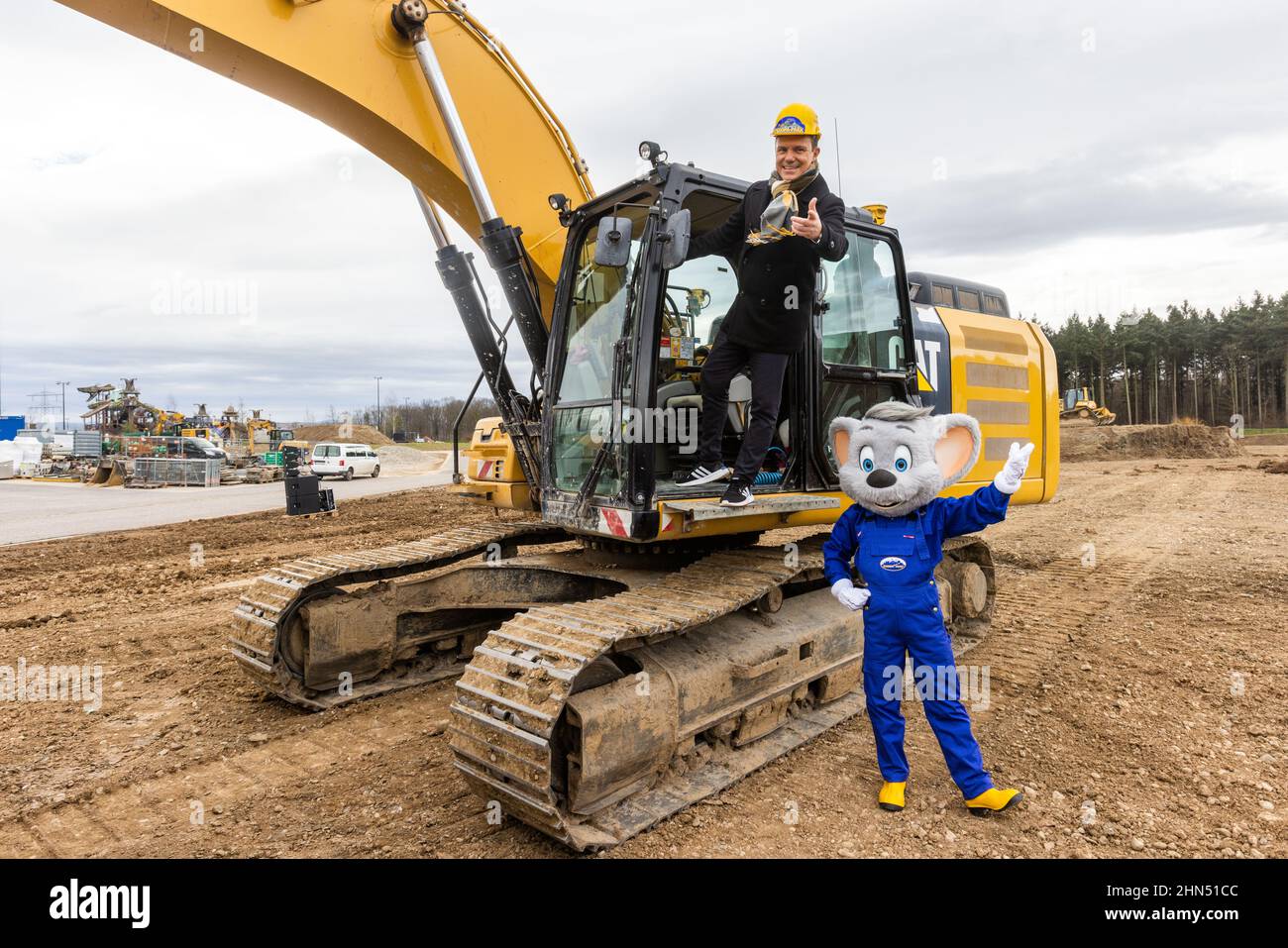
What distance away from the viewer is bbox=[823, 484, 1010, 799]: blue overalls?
3547mm

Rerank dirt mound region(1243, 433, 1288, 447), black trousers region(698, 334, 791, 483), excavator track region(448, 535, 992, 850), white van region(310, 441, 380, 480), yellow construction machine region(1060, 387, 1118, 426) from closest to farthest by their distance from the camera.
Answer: excavator track region(448, 535, 992, 850), black trousers region(698, 334, 791, 483), yellow construction machine region(1060, 387, 1118, 426), white van region(310, 441, 380, 480), dirt mound region(1243, 433, 1288, 447)

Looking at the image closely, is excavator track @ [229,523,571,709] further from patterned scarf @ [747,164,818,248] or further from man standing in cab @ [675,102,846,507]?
patterned scarf @ [747,164,818,248]

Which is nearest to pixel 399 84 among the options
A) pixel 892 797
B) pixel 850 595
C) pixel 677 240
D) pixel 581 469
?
pixel 677 240

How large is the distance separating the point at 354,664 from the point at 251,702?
2.28 feet

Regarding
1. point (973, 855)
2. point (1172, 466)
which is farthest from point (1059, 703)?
point (1172, 466)

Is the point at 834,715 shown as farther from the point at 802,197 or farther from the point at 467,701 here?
the point at 802,197

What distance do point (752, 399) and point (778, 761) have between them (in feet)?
6.14

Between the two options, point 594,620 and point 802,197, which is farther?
point 802,197

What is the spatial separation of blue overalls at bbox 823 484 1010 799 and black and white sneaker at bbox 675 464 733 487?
2.66 ft

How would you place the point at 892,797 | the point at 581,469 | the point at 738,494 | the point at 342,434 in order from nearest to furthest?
the point at 892,797, the point at 738,494, the point at 581,469, the point at 342,434

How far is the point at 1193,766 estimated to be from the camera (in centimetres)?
398

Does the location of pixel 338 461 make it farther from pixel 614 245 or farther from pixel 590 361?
pixel 614 245

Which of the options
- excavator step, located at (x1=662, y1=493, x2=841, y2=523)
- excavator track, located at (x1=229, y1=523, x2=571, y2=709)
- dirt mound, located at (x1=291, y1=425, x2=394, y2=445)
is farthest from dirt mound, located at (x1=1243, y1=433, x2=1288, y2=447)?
dirt mound, located at (x1=291, y1=425, x2=394, y2=445)

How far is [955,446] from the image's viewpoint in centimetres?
371
